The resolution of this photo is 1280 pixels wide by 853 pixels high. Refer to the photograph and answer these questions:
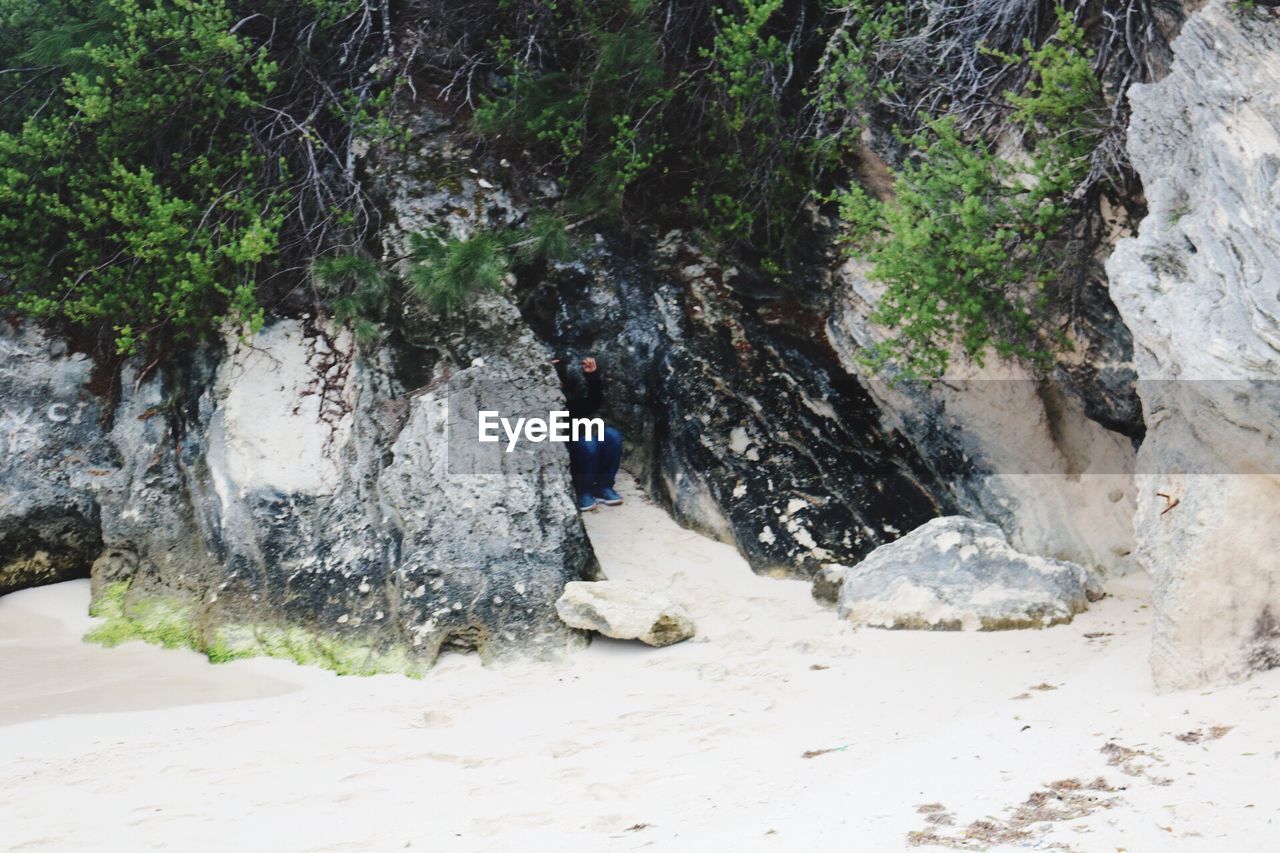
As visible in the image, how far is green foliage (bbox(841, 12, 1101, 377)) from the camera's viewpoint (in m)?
6.39

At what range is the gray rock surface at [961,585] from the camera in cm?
628

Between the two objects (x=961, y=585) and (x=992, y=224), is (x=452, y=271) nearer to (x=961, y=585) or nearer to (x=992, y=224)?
(x=992, y=224)

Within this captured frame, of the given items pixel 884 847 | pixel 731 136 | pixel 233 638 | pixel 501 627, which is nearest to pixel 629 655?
pixel 501 627

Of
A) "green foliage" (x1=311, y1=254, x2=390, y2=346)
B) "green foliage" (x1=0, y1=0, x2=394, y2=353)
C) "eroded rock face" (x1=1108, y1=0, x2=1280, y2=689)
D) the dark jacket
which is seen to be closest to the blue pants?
the dark jacket

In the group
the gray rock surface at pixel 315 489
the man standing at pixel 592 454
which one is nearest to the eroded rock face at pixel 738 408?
the man standing at pixel 592 454

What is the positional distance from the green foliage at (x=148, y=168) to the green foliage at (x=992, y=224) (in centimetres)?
404

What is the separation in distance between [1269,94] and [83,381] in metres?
7.40

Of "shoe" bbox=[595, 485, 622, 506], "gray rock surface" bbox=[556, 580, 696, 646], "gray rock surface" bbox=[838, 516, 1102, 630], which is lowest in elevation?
"gray rock surface" bbox=[556, 580, 696, 646]

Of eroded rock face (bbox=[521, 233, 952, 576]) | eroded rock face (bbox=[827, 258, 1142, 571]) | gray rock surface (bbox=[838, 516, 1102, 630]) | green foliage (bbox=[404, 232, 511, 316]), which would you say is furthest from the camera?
green foliage (bbox=[404, 232, 511, 316])

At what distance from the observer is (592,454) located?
827cm

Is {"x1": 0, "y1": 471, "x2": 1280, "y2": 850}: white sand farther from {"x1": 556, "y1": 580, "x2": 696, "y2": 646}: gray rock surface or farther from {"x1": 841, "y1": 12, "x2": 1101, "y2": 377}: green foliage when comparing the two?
{"x1": 841, "y1": 12, "x2": 1101, "y2": 377}: green foliage

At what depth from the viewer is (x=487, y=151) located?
902 cm

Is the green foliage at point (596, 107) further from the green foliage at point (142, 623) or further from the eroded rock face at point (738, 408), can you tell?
the green foliage at point (142, 623)

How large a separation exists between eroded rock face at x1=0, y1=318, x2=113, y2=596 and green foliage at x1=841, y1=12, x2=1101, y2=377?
5.32 meters
